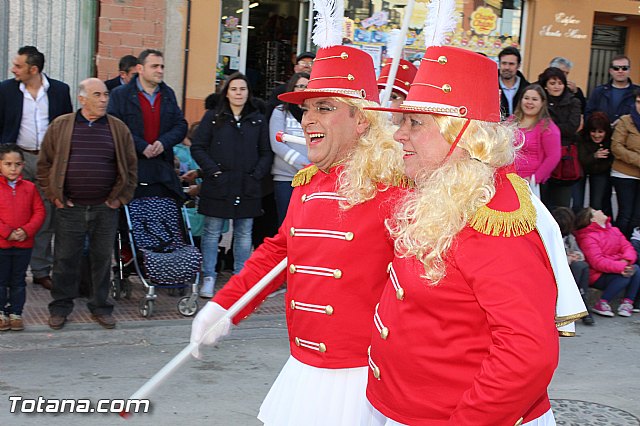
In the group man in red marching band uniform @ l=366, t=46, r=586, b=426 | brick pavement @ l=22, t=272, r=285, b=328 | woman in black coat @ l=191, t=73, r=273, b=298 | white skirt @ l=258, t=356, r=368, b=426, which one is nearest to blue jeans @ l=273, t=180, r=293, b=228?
woman in black coat @ l=191, t=73, r=273, b=298

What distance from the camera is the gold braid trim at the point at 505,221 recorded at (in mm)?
2533

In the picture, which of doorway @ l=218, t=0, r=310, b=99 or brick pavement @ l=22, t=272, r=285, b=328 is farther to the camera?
doorway @ l=218, t=0, r=310, b=99

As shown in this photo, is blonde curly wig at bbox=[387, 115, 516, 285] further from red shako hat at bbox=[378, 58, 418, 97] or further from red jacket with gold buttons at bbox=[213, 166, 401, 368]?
red shako hat at bbox=[378, 58, 418, 97]

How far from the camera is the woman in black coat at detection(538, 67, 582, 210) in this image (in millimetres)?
9469

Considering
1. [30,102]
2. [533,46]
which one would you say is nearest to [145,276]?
[30,102]

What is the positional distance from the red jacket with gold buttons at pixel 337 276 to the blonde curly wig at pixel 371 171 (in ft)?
0.11

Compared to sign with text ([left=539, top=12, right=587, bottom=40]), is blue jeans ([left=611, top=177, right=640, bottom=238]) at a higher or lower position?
lower

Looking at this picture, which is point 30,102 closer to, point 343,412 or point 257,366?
point 257,366

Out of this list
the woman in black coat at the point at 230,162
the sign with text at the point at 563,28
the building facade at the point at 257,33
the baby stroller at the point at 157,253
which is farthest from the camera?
the sign with text at the point at 563,28

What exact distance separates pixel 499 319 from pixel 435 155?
23.2 inches

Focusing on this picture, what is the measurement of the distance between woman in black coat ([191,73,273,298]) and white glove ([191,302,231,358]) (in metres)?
4.50

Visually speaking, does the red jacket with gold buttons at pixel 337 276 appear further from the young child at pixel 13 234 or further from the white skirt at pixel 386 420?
the young child at pixel 13 234

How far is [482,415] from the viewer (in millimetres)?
2391

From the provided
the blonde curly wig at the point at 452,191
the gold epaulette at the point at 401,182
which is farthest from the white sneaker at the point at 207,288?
the blonde curly wig at the point at 452,191
